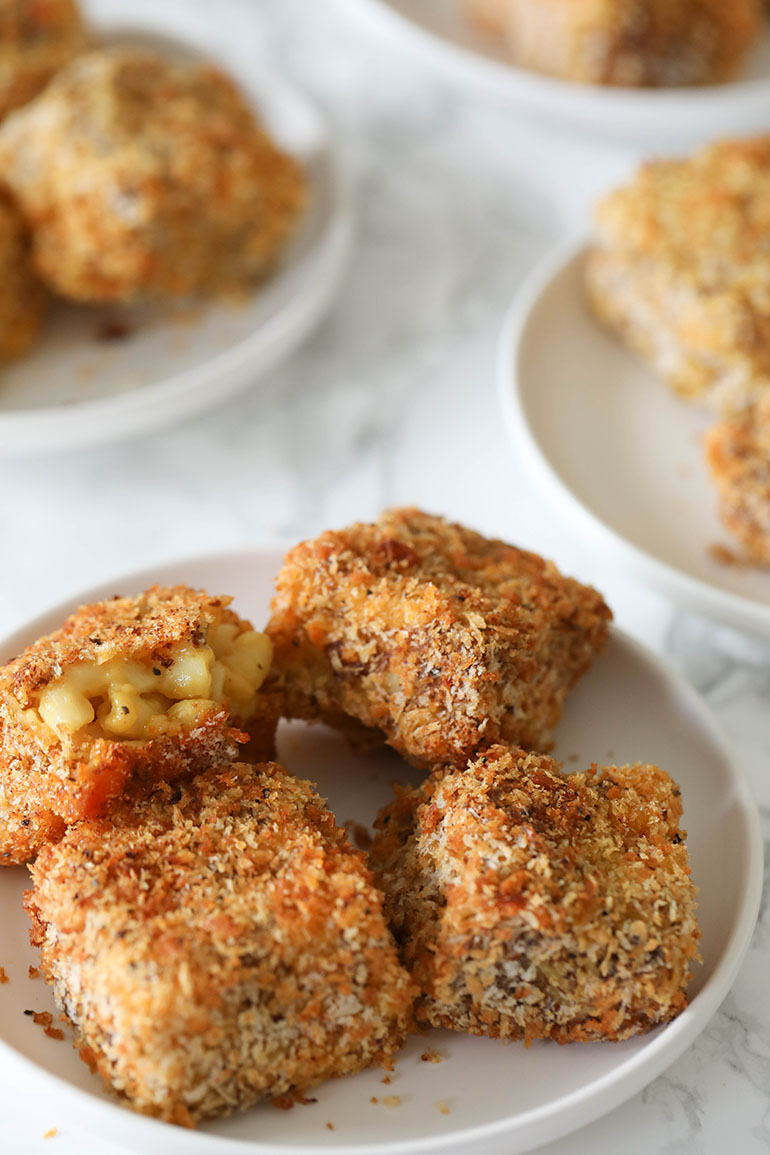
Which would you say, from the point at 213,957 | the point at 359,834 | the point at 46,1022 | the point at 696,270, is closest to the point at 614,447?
the point at 696,270

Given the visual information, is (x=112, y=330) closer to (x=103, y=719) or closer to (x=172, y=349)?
(x=172, y=349)

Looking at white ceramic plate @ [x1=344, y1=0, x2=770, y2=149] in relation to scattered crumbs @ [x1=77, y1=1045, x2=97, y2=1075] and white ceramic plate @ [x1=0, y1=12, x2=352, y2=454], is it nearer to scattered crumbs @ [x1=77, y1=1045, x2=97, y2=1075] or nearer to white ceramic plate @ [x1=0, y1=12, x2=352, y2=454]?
white ceramic plate @ [x1=0, y1=12, x2=352, y2=454]

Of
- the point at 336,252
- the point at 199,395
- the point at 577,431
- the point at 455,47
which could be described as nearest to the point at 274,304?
the point at 336,252

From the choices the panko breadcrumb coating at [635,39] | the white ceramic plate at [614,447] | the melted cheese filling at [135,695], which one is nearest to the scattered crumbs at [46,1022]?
the melted cheese filling at [135,695]

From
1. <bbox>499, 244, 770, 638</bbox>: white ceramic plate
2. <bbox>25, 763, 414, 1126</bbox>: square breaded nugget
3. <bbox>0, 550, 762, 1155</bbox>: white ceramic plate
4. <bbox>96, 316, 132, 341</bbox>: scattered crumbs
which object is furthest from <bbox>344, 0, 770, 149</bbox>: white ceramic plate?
<bbox>25, 763, 414, 1126</bbox>: square breaded nugget

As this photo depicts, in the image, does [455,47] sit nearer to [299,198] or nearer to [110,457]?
[299,198]

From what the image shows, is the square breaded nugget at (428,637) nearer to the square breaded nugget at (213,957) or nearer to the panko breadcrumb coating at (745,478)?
the square breaded nugget at (213,957)
